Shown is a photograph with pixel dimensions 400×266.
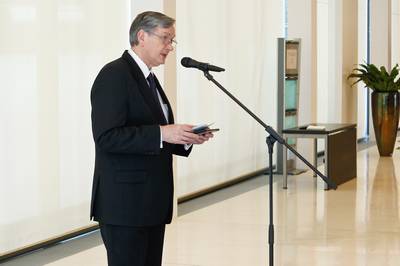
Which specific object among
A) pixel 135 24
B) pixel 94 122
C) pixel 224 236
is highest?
pixel 135 24

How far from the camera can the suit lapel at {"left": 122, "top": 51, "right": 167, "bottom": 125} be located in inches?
141

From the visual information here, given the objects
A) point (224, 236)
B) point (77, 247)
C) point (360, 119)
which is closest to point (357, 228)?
point (224, 236)

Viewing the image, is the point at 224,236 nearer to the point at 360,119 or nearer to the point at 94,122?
the point at 94,122

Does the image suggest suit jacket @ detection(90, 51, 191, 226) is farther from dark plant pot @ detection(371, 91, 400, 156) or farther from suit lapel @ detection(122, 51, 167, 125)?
dark plant pot @ detection(371, 91, 400, 156)

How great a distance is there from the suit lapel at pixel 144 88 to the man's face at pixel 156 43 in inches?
2.5

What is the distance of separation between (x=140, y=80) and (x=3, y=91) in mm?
2913

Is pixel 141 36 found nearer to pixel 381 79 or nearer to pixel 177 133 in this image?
pixel 177 133

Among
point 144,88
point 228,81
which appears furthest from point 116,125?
point 228,81

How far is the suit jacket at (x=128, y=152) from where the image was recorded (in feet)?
11.4

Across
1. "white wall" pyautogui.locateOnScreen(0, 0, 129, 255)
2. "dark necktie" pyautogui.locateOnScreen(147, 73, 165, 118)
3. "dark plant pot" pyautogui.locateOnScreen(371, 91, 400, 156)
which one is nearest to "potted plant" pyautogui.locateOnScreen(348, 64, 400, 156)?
"dark plant pot" pyautogui.locateOnScreen(371, 91, 400, 156)

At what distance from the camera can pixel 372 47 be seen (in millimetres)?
17500

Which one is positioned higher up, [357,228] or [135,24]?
[135,24]

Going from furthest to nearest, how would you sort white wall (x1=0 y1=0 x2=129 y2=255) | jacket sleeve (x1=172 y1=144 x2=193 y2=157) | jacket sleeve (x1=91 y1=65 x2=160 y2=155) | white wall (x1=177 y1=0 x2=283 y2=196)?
1. white wall (x1=177 y1=0 x2=283 y2=196)
2. white wall (x1=0 y1=0 x2=129 y2=255)
3. jacket sleeve (x1=172 y1=144 x2=193 y2=157)
4. jacket sleeve (x1=91 y1=65 x2=160 y2=155)

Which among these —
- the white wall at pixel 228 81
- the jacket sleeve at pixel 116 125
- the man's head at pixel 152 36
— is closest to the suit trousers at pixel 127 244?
the jacket sleeve at pixel 116 125
